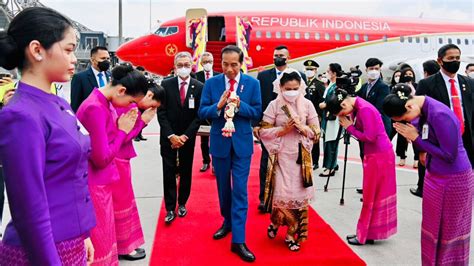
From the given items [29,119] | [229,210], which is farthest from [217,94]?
[29,119]

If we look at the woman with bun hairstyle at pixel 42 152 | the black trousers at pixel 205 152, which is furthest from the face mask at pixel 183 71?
the woman with bun hairstyle at pixel 42 152

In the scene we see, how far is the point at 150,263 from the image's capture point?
304 centimetres

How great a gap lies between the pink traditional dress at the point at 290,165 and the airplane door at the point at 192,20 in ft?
33.8

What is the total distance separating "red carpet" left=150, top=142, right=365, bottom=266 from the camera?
3.08m

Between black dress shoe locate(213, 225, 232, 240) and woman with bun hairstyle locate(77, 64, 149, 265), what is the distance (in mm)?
1185

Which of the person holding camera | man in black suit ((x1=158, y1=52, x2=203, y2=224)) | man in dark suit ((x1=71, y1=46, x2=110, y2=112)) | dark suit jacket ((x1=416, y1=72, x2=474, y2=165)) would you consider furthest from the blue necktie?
dark suit jacket ((x1=416, y1=72, x2=474, y2=165))

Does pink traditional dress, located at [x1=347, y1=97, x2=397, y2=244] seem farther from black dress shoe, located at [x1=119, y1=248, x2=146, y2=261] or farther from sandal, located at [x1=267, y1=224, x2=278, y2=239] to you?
black dress shoe, located at [x1=119, y1=248, x2=146, y2=261]

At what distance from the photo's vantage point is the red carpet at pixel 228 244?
3080mm

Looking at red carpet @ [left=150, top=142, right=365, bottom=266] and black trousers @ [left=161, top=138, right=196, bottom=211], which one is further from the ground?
black trousers @ [left=161, top=138, right=196, bottom=211]

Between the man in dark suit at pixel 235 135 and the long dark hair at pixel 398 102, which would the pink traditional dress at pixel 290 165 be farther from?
the long dark hair at pixel 398 102

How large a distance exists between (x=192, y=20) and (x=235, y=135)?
10.9 metres

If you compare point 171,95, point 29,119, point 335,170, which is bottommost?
point 335,170

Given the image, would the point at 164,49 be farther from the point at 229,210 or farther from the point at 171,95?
the point at 229,210

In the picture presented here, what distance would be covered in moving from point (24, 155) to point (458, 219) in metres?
2.50
